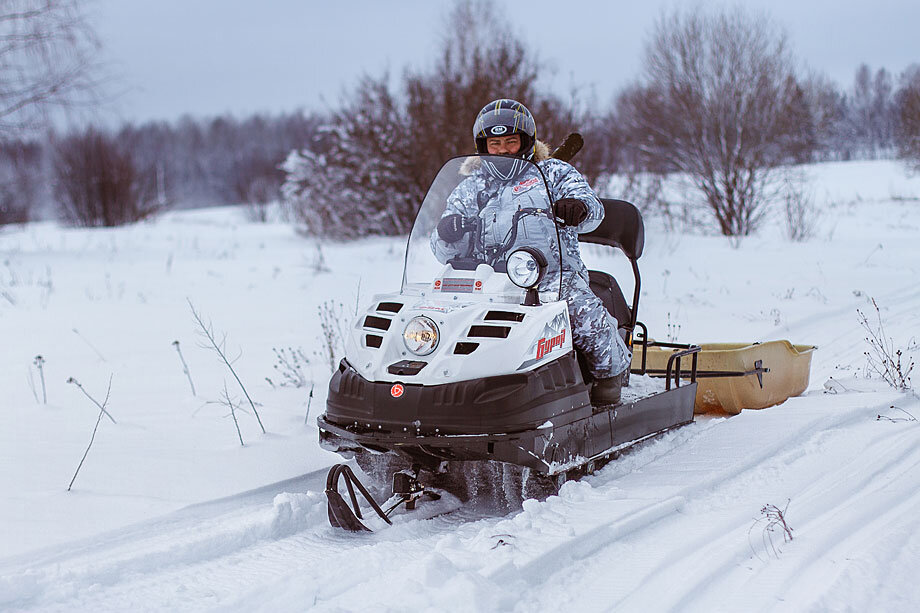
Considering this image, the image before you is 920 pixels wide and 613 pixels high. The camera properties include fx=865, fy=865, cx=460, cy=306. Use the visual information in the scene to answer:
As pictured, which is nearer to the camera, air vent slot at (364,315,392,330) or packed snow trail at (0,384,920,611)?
packed snow trail at (0,384,920,611)

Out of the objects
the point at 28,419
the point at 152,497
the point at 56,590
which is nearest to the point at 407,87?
the point at 28,419

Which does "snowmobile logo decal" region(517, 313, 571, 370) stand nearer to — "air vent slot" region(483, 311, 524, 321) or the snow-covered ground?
"air vent slot" region(483, 311, 524, 321)

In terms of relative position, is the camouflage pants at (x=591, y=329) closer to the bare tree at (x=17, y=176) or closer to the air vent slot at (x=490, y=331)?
the air vent slot at (x=490, y=331)

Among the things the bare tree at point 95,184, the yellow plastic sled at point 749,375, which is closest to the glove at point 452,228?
the yellow plastic sled at point 749,375

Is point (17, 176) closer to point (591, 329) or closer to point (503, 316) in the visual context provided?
point (591, 329)

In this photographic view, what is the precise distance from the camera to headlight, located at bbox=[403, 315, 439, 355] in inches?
155

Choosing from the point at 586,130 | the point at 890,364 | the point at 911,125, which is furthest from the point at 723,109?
the point at 911,125

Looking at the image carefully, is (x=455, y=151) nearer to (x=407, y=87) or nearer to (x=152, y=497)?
(x=407, y=87)

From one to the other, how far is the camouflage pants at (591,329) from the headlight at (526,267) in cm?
48

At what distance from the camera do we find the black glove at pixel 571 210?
430 centimetres

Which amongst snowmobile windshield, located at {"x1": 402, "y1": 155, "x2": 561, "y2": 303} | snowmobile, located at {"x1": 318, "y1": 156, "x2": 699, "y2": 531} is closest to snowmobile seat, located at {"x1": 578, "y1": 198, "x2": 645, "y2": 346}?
snowmobile, located at {"x1": 318, "y1": 156, "x2": 699, "y2": 531}

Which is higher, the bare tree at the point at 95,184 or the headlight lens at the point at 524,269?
the bare tree at the point at 95,184

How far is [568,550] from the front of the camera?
10.7 feet

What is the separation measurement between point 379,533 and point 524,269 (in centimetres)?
139
